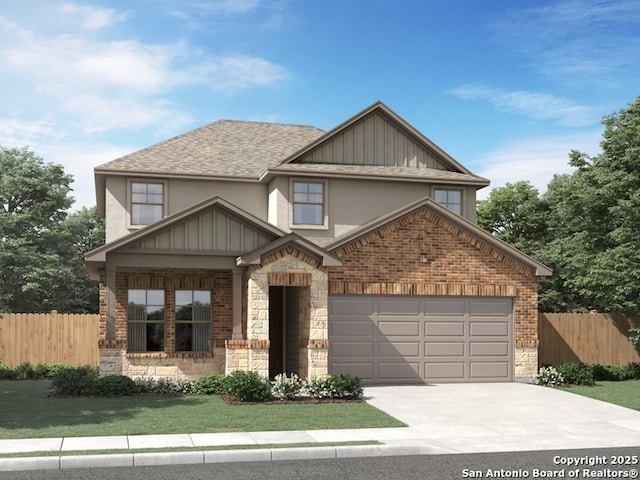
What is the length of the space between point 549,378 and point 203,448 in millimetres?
13899

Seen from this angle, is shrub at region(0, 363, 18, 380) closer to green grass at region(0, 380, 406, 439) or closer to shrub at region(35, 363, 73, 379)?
shrub at region(35, 363, 73, 379)

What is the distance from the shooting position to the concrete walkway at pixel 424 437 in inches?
459

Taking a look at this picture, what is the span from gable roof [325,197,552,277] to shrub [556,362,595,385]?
2.87 meters

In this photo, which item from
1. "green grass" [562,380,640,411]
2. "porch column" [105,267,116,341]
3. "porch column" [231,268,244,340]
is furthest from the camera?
"porch column" [231,268,244,340]

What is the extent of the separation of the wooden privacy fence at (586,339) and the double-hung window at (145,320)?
1264 cm

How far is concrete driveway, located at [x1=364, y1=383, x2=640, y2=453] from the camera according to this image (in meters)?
13.4

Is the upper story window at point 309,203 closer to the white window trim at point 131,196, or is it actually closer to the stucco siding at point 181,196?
the stucco siding at point 181,196

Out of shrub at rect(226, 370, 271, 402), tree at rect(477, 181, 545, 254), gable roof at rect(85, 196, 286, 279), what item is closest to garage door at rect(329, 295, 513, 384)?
gable roof at rect(85, 196, 286, 279)

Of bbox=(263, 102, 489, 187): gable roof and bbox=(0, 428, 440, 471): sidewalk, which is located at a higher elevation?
bbox=(263, 102, 489, 187): gable roof

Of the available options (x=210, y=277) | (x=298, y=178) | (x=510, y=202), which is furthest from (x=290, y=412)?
(x=510, y=202)

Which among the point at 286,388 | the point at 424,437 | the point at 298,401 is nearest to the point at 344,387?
the point at 298,401

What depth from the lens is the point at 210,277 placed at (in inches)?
919

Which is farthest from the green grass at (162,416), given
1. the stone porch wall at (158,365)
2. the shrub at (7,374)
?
the shrub at (7,374)

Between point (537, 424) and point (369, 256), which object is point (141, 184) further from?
point (537, 424)
